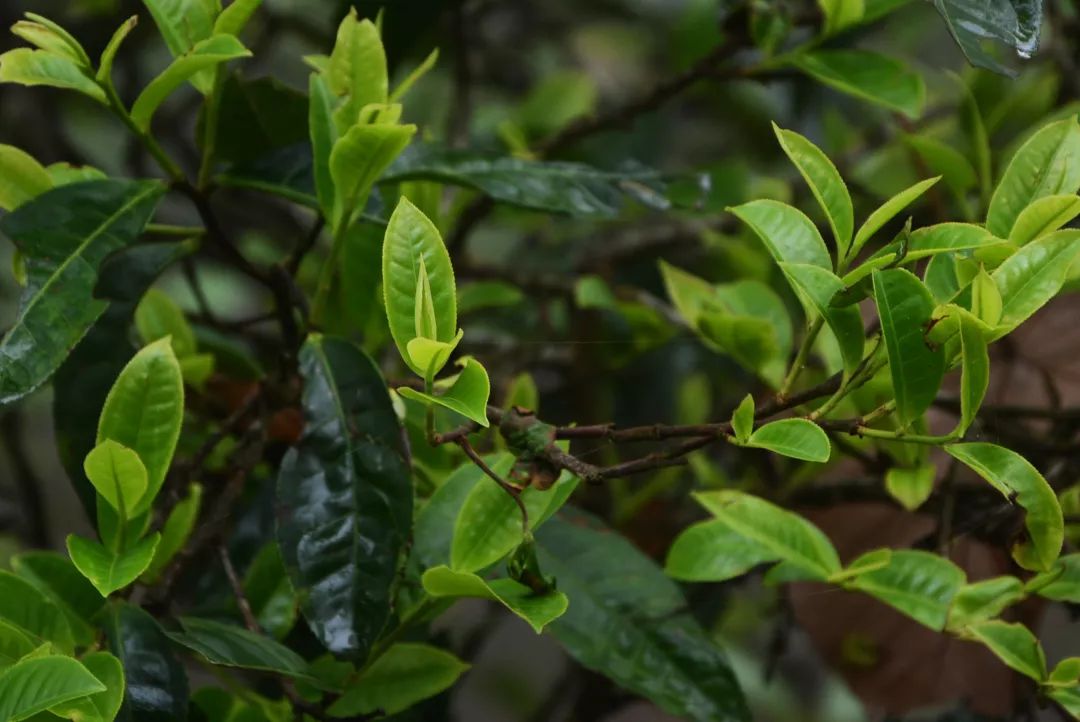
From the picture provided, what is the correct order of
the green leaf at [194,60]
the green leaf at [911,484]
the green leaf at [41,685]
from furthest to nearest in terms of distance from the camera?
the green leaf at [911,484]
the green leaf at [194,60]
the green leaf at [41,685]

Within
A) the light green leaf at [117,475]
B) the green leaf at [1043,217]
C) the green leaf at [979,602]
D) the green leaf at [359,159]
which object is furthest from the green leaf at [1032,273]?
the light green leaf at [117,475]

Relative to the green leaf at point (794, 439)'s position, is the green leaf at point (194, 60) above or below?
above

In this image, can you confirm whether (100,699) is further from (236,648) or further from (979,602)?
(979,602)

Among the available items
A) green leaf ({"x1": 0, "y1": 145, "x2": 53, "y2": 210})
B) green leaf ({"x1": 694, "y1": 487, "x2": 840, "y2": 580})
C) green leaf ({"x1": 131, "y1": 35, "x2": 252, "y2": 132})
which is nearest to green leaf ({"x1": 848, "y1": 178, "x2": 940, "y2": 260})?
green leaf ({"x1": 694, "y1": 487, "x2": 840, "y2": 580})

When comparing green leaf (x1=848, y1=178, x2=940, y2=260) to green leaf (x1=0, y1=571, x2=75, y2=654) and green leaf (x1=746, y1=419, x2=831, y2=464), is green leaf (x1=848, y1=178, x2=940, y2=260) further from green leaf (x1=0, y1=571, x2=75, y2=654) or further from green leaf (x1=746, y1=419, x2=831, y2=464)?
green leaf (x1=0, y1=571, x2=75, y2=654)

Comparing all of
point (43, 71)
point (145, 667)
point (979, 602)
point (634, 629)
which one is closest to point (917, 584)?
point (979, 602)

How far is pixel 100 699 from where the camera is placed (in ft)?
1.62

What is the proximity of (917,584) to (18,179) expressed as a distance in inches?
20.9

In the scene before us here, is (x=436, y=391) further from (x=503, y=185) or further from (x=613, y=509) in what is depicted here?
(x=613, y=509)

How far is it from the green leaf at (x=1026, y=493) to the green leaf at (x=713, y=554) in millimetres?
133

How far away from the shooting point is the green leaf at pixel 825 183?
20.6 inches

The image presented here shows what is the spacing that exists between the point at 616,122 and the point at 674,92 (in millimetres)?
79

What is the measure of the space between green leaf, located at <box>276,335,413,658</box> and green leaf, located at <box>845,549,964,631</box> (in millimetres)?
256

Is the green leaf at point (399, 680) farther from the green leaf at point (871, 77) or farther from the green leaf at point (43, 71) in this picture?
the green leaf at point (871, 77)
